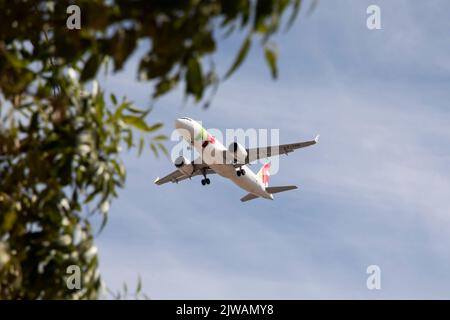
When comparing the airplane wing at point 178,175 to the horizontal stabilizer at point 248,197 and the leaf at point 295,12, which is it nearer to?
the horizontal stabilizer at point 248,197

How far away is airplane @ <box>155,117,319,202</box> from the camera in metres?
52.9

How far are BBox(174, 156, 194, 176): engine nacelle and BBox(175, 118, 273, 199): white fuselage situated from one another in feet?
6.41

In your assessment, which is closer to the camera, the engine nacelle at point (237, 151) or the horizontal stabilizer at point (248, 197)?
the engine nacelle at point (237, 151)

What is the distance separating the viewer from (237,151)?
53.4 metres

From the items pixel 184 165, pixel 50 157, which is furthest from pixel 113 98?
pixel 184 165

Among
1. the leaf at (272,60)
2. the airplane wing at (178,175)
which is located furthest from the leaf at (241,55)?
the airplane wing at (178,175)

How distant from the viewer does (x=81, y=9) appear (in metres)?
9.05

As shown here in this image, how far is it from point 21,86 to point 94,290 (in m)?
3.54

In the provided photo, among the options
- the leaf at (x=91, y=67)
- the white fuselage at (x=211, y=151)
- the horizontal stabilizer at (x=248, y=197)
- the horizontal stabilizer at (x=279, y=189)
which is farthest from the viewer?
the horizontal stabilizer at (x=248, y=197)

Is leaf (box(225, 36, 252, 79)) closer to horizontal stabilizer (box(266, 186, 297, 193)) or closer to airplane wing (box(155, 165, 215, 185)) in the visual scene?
airplane wing (box(155, 165, 215, 185))

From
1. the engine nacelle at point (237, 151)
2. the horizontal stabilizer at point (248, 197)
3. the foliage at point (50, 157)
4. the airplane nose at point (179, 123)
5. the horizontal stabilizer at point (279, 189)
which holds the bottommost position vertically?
the foliage at point (50, 157)

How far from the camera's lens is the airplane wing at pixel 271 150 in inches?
2201

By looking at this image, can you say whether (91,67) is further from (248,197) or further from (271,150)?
(248,197)
